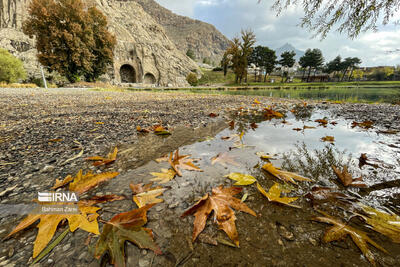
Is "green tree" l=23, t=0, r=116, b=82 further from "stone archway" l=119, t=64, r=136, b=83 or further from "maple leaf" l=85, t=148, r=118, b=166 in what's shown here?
"maple leaf" l=85, t=148, r=118, b=166

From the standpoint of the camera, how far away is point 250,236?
66 cm

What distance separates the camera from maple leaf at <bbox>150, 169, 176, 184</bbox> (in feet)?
3.44

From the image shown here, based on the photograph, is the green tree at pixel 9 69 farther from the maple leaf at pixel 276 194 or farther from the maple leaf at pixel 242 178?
the maple leaf at pixel 276 194

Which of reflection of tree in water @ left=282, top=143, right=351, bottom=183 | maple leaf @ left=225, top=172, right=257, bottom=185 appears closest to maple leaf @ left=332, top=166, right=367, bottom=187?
reflection of tree in water @ left=282, top=143, right=351, bottom=183

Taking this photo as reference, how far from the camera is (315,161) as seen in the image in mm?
1312

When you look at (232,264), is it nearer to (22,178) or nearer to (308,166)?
(308,166)

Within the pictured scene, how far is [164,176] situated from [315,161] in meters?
1.22

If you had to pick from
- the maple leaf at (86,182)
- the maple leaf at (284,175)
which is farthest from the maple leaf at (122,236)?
the maple leaf at (284,175)

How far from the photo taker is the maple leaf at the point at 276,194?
2.76 feet

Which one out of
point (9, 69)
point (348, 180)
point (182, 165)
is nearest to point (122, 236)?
point (182, 165)

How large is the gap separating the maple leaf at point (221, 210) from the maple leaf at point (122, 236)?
0.59 feet

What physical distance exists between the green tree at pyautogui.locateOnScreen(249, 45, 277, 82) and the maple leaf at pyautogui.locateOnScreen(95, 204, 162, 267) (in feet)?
165

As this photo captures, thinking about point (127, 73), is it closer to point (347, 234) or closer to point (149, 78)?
point (149, 78)

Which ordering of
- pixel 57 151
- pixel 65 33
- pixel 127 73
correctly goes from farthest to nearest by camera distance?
1. pixel 127 73
2. pixel 65 33
3. pixel 57 151
